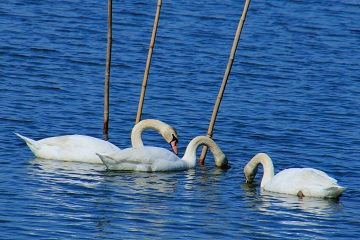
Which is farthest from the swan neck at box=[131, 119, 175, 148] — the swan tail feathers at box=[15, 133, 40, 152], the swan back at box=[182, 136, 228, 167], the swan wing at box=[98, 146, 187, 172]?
the swan tail feathers at box=[15, 133, 40, 152]

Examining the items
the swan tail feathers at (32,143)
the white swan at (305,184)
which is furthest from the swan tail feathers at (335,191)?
the swan tail feathers at (32,143)

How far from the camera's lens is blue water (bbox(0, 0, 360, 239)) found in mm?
12359

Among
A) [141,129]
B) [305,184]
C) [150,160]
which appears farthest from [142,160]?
[305,184]

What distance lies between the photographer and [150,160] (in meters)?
Result: 15.2

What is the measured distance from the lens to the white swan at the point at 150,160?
587 inches

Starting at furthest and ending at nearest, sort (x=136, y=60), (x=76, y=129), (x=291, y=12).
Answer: (x=291, y=12) → (x=136, y=60) → (x=76, y=129)

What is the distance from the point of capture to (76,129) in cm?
1756

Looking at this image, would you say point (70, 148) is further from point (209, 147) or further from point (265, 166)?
point (265, 166)

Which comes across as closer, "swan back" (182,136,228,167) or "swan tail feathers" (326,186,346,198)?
"swan tail feathers" (326,186,346,198)

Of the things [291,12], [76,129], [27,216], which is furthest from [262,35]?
[27,216]

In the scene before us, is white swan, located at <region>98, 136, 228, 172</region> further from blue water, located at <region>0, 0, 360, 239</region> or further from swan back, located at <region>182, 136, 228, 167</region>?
blue water, located at <region>0, 0, 360, 239</region>

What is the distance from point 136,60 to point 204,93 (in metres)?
3.14

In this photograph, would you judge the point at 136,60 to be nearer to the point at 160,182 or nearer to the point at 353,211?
the point at 160,182

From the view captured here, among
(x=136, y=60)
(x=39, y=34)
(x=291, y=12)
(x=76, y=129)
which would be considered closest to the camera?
(x=76, y=129)
